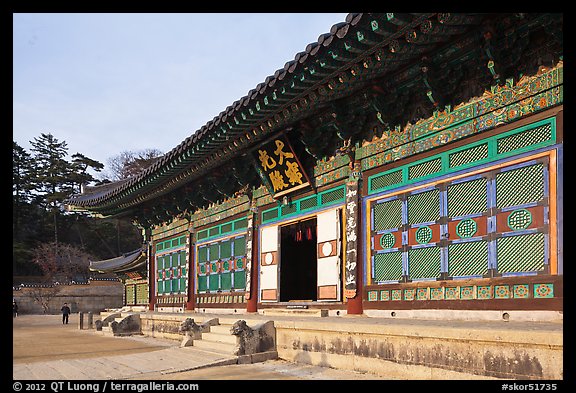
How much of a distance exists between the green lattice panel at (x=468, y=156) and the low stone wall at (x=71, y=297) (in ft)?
138

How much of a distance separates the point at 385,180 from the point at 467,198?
1.78 metres

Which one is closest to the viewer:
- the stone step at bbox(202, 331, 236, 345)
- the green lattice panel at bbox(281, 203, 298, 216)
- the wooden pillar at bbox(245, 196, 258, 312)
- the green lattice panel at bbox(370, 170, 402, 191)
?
the green lattice panel at bbox(370, 170, 402, 191)

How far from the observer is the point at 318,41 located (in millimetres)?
7383

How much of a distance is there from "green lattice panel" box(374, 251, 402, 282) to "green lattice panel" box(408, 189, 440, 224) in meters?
0.67

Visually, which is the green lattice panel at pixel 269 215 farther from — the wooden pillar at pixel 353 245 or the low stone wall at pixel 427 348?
the low stone wall at pixel 427 348

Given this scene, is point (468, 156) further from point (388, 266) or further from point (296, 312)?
point (296, 312)

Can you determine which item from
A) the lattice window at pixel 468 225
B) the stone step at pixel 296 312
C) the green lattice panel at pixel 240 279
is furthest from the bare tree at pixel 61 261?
the lattice window at pixel 468 225

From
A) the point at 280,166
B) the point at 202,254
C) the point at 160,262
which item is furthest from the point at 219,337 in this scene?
the point at 160,262

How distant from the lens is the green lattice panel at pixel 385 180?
8875 millimetres

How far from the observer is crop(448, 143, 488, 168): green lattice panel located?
7.41 meters

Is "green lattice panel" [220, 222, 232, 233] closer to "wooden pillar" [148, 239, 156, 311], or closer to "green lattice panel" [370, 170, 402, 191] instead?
"green lattice panel" [370, 170, 402, 191]

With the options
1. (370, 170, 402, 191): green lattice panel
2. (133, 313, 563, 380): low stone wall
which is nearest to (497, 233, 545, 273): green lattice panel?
(133, 313, 563, 380): low stone wall
